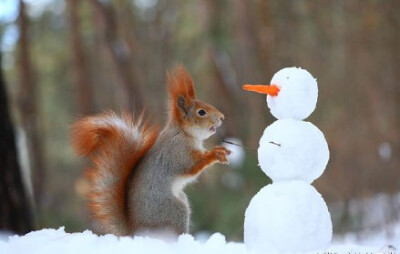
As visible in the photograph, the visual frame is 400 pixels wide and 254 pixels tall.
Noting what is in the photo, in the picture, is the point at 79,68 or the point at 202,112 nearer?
the point at 202,112

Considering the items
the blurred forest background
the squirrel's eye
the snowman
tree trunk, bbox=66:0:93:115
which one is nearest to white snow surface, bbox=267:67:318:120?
the snowman

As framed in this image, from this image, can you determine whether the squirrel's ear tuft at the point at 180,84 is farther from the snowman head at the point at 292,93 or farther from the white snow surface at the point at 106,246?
the white snow surface at the point at 106,246

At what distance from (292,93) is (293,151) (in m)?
0.27

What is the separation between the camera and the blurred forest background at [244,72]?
Answer: 8.99 meters

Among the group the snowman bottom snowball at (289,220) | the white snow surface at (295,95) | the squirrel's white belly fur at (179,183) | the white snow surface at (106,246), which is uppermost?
the white snow surface at (295,95)

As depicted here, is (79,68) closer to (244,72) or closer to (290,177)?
(244,72)

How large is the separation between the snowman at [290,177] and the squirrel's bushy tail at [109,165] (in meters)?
0.63

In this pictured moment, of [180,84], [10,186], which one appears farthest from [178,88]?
[10,186]

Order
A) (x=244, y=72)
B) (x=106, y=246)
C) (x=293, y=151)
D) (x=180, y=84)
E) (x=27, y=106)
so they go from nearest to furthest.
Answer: (x=106, y=246)
(x=293, y=151)
(x=180, y=84)
(x=27, y=106)
(x=244, y=72)

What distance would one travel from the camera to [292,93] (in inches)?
108

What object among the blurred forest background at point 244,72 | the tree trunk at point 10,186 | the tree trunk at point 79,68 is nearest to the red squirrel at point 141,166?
the tree trunk at point 10,186

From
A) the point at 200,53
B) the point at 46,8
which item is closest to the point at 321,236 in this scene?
the point at 200,53

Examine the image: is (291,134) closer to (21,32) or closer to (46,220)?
(46,220)

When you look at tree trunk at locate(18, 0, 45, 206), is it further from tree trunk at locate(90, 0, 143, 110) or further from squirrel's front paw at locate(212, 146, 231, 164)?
squirrel's front paw at locate(212, 146, 231, 164)
